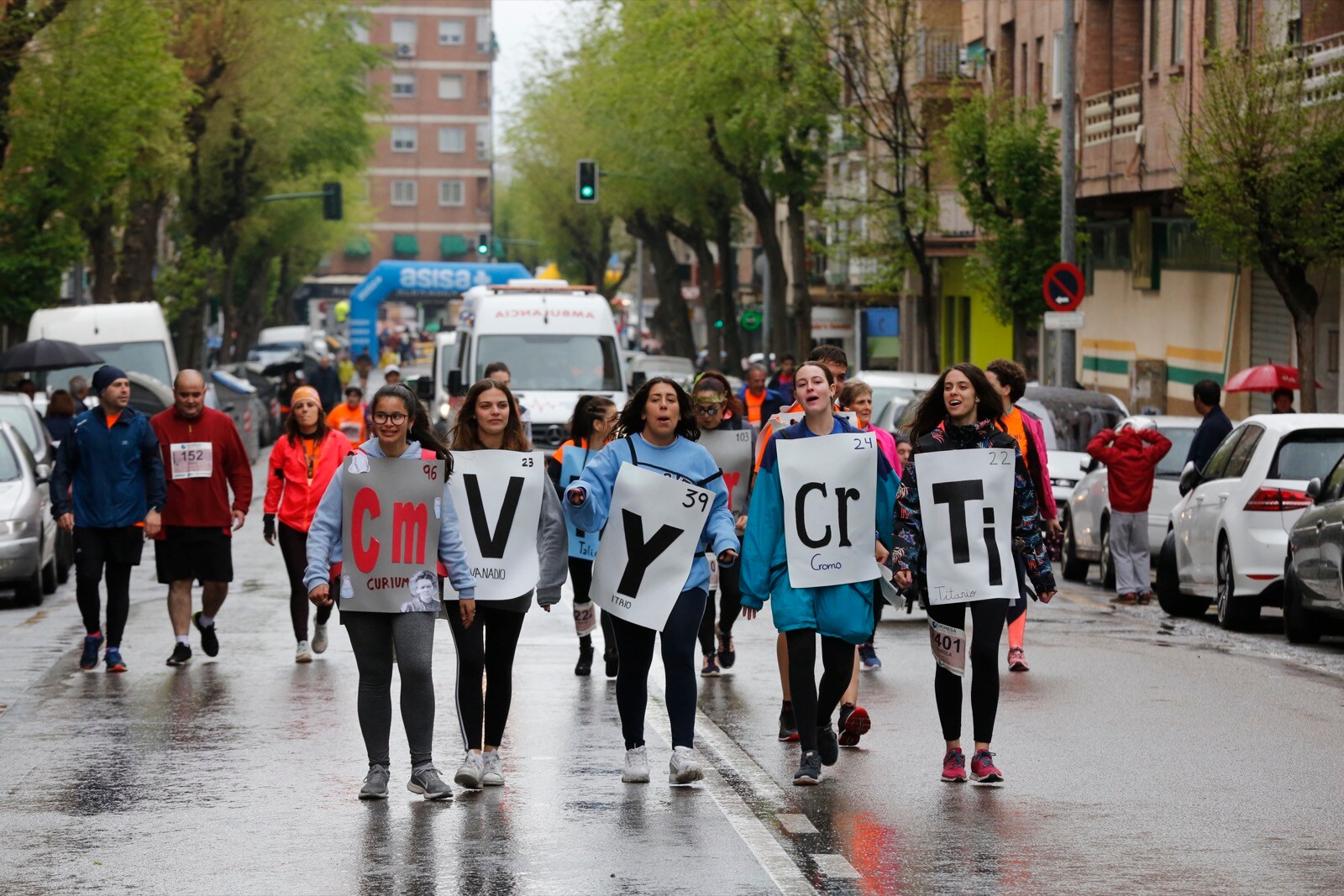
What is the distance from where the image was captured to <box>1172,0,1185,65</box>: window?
32031 mm

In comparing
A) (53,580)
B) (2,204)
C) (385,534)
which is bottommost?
(53,580)

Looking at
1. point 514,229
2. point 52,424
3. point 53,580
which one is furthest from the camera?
point 514,229

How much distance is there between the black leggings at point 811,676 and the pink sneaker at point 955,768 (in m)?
0.50

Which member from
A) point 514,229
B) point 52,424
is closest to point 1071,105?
point 52,424

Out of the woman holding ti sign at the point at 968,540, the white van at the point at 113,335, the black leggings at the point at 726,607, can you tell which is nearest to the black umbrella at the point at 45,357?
the white van at the point at 113,335

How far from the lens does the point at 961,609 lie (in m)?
9.27

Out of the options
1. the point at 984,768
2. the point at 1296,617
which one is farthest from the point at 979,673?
the point at 1296,617

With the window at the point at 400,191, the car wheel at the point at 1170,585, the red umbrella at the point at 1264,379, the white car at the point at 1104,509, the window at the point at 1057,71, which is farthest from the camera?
the window at the point at 400,191

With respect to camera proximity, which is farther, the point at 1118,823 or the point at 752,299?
the point at 752,299

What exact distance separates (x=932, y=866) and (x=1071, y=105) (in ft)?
79.7

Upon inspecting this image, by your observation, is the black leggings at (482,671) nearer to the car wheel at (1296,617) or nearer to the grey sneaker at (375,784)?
the grey sneaker at (375,784)

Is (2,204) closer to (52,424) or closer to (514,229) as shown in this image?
(52,424)

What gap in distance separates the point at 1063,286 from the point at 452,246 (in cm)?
10808

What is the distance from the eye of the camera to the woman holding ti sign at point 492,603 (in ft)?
30.3
